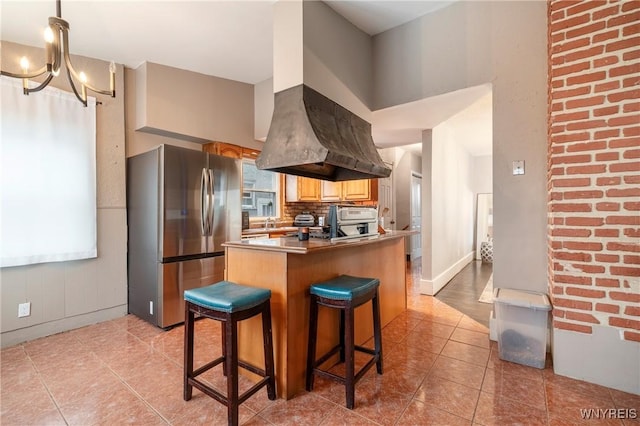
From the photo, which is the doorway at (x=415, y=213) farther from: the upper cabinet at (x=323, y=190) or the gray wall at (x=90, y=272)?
the gray wall at (x=90, y=272)

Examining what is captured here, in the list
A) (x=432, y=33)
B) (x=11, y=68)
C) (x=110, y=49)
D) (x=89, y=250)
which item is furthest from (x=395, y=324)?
(x=11, y=68)

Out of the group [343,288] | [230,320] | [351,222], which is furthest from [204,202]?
[343,288]

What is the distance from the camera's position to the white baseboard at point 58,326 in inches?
102

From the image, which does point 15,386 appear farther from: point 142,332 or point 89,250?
point 89,250

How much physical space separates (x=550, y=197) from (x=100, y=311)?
14.6ft

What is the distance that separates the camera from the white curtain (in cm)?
253

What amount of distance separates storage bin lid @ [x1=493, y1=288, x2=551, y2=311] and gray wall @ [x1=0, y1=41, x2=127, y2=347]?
153 inches

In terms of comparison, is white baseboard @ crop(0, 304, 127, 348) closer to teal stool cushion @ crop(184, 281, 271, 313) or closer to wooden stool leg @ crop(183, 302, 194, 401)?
wooden stool leg @ crop(183, 302, 194, 401)

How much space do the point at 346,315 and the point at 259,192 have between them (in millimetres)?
3641

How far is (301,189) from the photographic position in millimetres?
5316

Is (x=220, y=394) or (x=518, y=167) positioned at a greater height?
(x=518, y=167)

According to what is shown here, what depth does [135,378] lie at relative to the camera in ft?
6.79

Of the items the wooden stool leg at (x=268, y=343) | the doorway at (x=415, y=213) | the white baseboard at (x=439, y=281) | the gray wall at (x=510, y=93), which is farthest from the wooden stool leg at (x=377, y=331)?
the doorway at (x=415, y=213)

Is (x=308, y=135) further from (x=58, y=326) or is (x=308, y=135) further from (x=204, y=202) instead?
(x=58, y=326)
